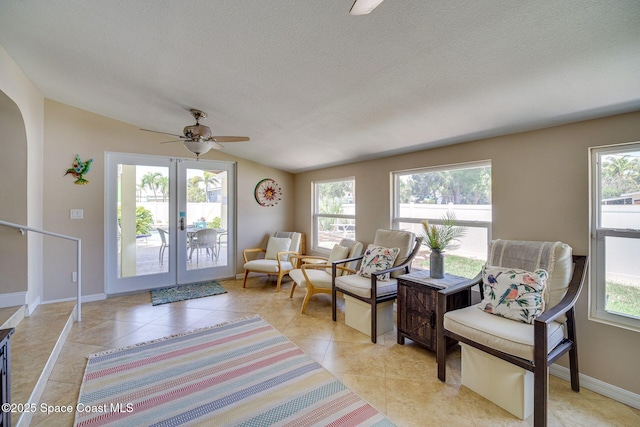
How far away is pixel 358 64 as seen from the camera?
191 cm

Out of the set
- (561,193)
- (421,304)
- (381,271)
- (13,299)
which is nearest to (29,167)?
(13,299)

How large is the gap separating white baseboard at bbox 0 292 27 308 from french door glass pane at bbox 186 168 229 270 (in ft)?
6.58

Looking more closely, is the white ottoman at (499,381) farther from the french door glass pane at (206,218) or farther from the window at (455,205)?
the french door glass pane at (206,218)

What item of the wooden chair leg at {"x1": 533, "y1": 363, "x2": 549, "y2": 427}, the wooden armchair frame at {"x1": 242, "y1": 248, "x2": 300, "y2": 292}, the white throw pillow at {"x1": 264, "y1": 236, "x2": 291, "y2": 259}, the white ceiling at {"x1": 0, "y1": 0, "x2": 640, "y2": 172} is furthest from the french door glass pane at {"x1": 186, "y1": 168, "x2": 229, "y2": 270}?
the wooden chair leg at {"x1": 533, "y1": 363, "x2": 549, "y2": 427}

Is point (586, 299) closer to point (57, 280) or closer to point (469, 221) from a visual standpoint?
point (469, 221)

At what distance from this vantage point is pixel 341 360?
2.46 metres

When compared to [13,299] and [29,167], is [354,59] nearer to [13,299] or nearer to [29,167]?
[29,167]

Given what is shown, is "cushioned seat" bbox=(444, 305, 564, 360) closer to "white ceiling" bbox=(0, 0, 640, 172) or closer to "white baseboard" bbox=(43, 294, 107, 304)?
"white ceiling" bbox=(0, 0, 640, 172)

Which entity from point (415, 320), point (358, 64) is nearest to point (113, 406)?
point (415, 320)

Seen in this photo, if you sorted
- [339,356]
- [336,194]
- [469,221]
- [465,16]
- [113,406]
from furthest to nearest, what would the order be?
[336,194], [469,221], [339,356], [113,406], [465,16]

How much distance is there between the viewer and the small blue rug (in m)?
4.02

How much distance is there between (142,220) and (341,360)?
3833 mm

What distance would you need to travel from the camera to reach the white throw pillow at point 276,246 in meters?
5.06

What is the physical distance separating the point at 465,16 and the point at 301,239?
4352mm
